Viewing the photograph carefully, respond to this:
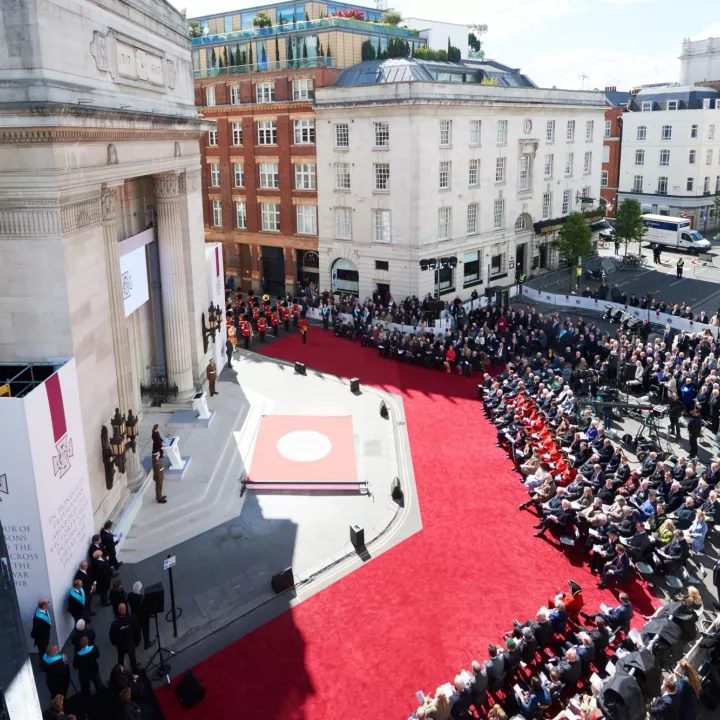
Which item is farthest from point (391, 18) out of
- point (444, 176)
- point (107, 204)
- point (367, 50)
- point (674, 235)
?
point (107, 204)

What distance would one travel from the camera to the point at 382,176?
144 ft

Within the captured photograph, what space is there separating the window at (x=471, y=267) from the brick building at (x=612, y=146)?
34235 mm

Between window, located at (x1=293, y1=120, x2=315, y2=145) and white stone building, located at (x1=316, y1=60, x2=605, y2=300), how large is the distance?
110 centimetres

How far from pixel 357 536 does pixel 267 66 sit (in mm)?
37831

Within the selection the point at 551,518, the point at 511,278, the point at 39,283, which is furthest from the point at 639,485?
the point at 511,278

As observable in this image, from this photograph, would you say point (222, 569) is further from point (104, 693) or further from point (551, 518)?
point (551, 518)

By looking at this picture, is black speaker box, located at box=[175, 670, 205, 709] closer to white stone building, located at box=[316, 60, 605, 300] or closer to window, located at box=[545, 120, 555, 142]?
white stone building, located at box=[316, 60, 605, 300]

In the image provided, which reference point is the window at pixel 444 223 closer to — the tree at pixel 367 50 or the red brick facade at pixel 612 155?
the tree at pixel 367 50

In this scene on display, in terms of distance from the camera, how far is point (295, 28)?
4700 cm

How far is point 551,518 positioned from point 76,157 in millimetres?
15609

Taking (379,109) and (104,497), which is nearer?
(104,497)

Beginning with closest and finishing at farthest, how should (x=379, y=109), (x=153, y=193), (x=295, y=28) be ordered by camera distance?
1. (x=153, y=193)
2. (x=379, y=109)
3. (x=295, y=28)

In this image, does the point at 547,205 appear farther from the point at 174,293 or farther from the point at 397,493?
the point at 397,493

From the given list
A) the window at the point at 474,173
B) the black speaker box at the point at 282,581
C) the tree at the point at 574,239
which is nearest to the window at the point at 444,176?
the window at the point at 474,173
